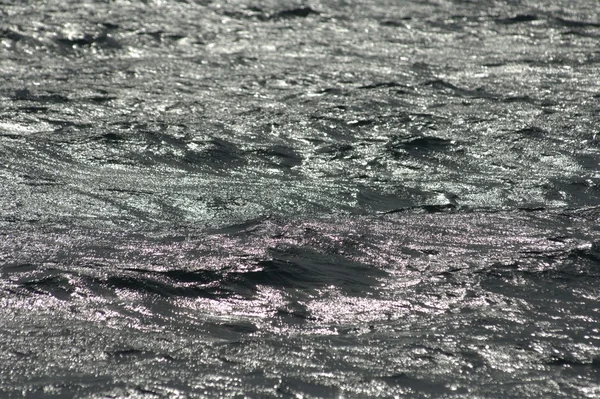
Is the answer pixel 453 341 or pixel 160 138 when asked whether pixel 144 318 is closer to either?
pixel 453 341

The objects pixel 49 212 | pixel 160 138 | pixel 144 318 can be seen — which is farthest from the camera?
pixel 160 138

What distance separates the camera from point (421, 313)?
256cm

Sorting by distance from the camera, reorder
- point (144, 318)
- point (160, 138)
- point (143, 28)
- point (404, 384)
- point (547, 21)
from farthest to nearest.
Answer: point (547, 21), point (143, 28), point (160, 138), point (144, 318), point (404, 384)

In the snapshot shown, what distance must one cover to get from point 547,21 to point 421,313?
4784 mm

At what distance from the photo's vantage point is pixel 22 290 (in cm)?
266

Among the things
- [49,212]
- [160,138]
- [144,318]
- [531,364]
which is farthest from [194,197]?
[531,364]

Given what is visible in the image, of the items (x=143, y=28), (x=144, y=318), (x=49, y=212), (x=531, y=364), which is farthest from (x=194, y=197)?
(x=143, y=28)

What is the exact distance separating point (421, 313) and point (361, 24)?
4339 mm

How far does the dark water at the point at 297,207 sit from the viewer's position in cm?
229

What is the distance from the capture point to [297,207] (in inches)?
137

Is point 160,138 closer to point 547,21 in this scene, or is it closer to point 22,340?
point 22,340

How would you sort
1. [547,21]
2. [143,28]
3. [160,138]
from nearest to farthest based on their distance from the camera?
[160,138]
[143,28]
[547,21]

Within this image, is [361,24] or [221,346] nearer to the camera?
[221,346]

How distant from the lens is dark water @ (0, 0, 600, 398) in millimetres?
2295
